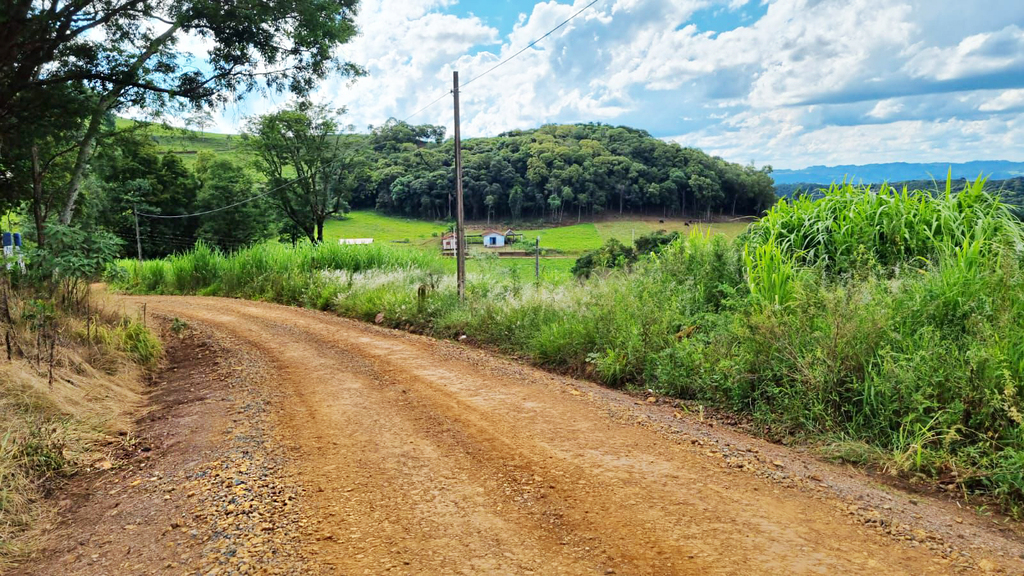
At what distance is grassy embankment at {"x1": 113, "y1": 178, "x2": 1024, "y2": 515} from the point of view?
4.43m

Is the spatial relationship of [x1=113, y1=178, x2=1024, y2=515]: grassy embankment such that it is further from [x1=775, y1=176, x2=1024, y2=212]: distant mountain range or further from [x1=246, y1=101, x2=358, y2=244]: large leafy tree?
[x1=246, y1=101, x2=358, y2=244]: large leafy tree

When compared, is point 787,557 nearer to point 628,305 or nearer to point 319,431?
point 319,431

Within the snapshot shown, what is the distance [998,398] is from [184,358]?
32.9 feet

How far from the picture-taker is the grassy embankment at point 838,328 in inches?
174

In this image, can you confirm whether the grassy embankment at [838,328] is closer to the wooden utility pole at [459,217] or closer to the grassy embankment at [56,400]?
the wooden utility pole at [459,217]

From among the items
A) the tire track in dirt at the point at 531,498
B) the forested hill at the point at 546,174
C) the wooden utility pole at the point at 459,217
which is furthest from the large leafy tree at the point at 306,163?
the tire track in dirt at the point at 531,498

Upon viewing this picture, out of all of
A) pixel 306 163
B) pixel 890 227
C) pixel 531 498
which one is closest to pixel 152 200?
pixel 306 163

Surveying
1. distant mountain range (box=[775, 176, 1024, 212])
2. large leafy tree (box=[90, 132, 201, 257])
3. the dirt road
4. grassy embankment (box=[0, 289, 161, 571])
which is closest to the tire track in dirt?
the dirt road

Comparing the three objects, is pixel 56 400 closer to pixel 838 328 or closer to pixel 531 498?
pixel 531 498

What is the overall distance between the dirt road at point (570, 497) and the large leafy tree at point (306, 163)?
3729cm

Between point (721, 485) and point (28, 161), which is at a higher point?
point (28, 161)

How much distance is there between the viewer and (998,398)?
4195 millimetres

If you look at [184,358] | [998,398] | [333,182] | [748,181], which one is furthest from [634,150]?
[998,398]

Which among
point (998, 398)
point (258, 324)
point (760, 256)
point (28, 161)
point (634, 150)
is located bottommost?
point (258, 324)
